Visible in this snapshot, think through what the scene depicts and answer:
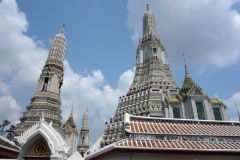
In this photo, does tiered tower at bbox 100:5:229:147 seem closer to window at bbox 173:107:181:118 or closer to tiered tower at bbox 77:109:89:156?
window at bbox 173:107:181:118

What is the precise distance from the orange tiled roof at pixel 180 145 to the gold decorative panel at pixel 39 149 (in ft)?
21.0

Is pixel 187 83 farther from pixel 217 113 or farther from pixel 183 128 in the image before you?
pixel 183 128

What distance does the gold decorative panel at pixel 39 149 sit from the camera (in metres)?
12.3

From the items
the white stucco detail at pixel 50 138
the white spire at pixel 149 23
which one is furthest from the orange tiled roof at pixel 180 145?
the white spire at pixel 149 23

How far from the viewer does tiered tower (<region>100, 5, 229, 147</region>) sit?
2870 centimetres

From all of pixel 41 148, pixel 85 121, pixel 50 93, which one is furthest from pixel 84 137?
pixel 41 148

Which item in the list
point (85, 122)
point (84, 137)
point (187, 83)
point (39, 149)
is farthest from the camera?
point (85, 122)

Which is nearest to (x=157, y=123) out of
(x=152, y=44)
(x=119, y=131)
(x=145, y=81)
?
(x=119, y=131)

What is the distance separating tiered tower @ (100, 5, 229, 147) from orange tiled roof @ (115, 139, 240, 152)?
18.8 meters

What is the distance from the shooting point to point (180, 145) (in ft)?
28.9

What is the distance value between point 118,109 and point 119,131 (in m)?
8.66

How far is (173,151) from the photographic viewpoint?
828 cm

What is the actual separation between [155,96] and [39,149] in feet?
91.6

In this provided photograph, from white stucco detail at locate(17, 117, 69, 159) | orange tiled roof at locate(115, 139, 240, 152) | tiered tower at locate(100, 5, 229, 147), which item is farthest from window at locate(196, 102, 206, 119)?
white stucco detail at locate(17, 117, 69, 159)
